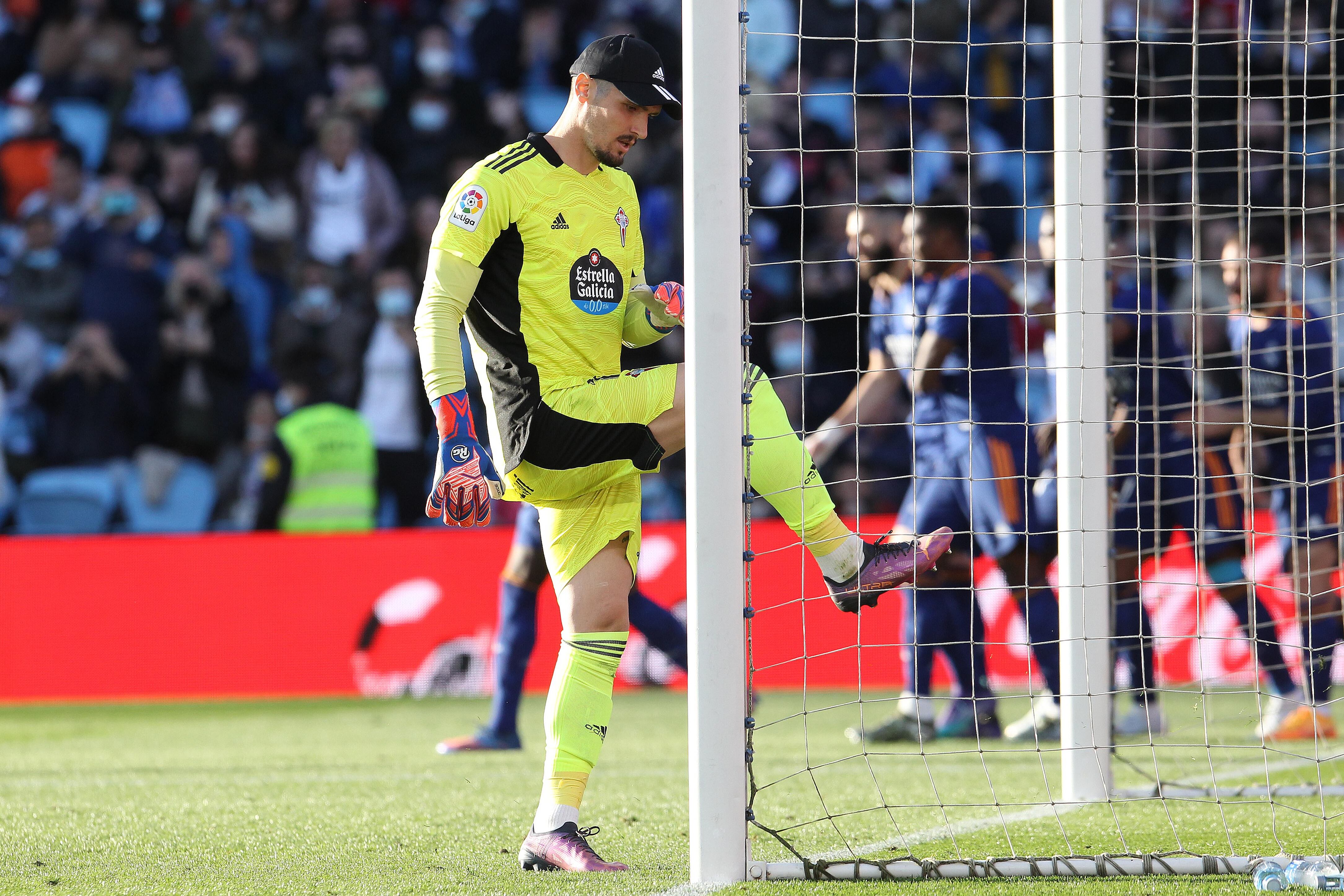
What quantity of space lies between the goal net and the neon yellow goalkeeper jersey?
429mm

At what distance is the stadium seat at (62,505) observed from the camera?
1127cm

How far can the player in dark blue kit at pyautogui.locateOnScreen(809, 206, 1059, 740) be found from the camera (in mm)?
6785

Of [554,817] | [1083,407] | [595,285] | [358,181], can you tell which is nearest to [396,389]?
[358,181]

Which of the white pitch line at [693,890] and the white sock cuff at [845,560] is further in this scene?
the white sock cuff at [845,560]

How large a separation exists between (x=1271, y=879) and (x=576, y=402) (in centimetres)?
194

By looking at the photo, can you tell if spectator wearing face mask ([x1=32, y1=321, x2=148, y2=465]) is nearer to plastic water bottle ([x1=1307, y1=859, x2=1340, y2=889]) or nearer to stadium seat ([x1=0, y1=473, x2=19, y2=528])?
stadium seat ([x1=0, y1=473, x2=19, y2=528])

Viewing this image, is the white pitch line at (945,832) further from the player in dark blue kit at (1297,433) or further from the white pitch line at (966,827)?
the player in dark blue kit at (1297,433)

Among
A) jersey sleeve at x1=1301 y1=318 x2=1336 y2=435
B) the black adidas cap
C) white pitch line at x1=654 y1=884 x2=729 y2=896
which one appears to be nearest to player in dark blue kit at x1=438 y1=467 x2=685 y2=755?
the black adidas cap

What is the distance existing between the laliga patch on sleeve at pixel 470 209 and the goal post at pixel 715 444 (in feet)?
1.81

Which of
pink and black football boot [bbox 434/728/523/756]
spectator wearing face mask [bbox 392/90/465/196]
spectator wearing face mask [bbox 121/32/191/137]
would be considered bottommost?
pink and black football boot [bbox 434/728/523/756]

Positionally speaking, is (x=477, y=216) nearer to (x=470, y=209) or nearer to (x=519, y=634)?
(x=470, y=209)

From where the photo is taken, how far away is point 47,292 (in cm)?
1212

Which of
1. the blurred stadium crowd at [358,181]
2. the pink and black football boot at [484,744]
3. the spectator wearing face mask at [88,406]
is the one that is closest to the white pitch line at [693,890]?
the pink and black football boot at [484,744]

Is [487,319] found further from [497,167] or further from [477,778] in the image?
[477,778]
